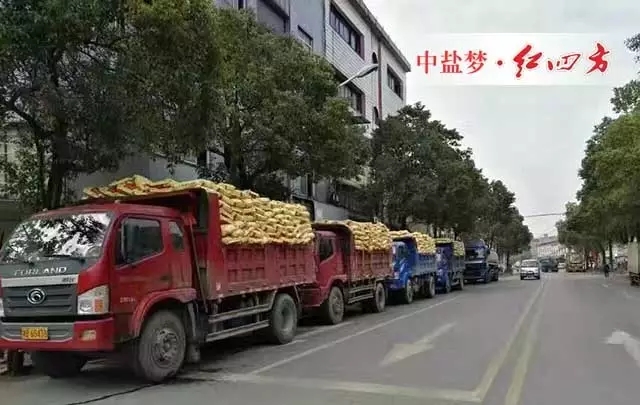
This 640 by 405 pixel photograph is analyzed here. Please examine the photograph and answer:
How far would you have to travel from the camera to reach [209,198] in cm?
1091

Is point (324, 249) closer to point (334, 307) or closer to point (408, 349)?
point (334, 307)

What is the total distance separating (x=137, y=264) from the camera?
938cm

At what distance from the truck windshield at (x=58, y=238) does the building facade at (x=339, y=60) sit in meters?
10.1

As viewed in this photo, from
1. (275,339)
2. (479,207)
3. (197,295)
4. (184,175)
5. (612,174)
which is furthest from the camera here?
(479,207)

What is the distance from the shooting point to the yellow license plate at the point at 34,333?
8.91m

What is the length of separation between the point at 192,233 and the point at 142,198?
0.98m

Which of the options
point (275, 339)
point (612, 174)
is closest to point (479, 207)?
point (612, 174)

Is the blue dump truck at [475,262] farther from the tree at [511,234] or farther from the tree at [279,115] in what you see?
the tree at [511,234]

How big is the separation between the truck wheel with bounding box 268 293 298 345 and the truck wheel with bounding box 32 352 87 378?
4064 millimetres

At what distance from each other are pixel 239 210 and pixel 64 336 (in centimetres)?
386

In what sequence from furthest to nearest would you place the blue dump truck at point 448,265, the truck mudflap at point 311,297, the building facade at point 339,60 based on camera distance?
the blue dump truck at point 448,265, the building facade at point 339,60, the truck mudflap at point 311,297

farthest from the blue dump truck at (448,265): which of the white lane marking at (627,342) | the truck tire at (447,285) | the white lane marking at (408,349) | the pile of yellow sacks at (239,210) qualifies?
the pile of yellow sacks at (239,210)

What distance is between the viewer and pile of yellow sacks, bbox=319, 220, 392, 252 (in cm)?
1955

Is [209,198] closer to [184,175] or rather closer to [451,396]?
[451,396]
